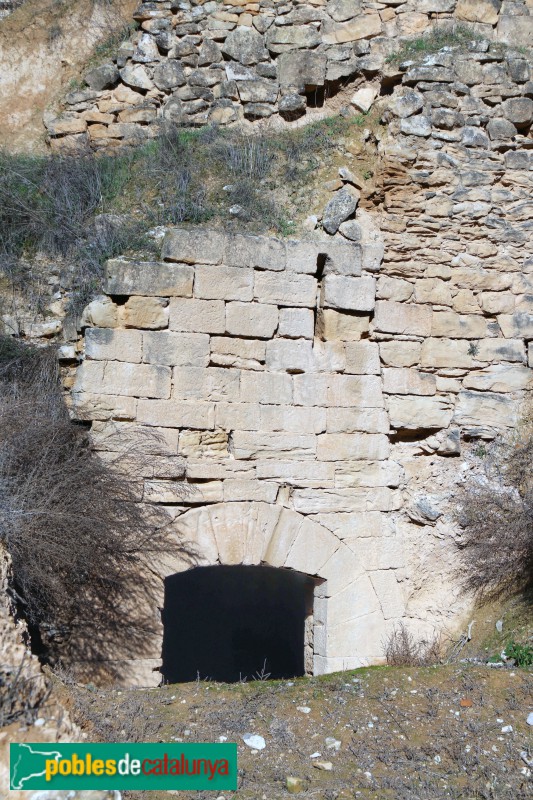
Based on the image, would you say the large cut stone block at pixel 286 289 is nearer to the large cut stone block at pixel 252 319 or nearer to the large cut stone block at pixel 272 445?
the large cut stone block at pixel 252 319

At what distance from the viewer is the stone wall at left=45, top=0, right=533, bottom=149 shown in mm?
7570

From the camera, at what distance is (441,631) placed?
6.62 m

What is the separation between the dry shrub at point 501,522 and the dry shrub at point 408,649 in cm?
57

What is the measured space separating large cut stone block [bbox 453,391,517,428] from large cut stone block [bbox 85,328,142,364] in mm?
2740

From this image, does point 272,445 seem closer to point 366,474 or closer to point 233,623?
point 366,474

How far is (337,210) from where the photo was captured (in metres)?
6.74

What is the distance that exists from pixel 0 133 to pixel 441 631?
268 inches

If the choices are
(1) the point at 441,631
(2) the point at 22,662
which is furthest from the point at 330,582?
(2) the point at 22,662

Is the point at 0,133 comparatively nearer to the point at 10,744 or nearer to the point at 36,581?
the point at 36,581

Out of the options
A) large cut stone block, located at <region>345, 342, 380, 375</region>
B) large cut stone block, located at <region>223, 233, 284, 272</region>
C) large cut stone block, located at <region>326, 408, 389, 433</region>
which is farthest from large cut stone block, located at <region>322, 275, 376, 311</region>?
large cut stone block, located at <region>326, 408, 389, 433</region>

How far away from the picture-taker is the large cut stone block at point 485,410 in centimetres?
686

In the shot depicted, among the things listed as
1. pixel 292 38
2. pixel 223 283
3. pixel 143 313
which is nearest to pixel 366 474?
pixel 223 283

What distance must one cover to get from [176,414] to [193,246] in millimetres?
1313

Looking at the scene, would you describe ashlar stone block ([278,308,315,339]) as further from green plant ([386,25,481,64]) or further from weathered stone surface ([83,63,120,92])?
weathered stone surface ([83,63,120,92])
